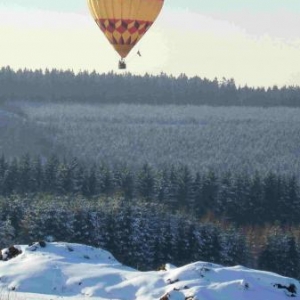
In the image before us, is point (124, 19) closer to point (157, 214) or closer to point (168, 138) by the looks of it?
point (157, 214)

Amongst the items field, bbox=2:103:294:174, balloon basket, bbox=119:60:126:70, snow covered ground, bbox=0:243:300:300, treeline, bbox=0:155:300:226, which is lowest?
field, bbox=2:103:294:174

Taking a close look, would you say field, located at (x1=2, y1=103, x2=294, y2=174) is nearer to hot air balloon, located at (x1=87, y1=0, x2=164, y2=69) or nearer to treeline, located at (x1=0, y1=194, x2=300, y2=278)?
treeline, located at (x1=0, y1=194, x2=300, y2=278)

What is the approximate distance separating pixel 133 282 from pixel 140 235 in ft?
132

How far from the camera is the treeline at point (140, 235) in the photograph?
195ft

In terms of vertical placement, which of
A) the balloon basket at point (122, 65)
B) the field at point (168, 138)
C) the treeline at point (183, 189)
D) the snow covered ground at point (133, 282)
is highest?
the balloon basket at point (122, 65)

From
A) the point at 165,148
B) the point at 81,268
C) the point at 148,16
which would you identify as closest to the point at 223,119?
the point at 165,148

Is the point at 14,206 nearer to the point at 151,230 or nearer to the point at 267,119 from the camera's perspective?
the point at 151,230

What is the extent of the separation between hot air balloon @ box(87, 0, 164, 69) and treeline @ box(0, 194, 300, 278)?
75.5 feet

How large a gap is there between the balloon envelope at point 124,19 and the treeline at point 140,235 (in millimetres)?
23010

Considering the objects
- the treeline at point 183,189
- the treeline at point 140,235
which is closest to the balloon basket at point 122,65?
the treeline at point 140,235

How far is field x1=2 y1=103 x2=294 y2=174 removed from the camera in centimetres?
15788

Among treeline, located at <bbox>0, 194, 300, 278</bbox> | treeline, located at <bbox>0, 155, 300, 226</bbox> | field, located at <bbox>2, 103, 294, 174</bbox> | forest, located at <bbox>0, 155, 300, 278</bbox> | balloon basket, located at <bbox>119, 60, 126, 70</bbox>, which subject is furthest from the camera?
field, located at <bbox>2, 103, 294, 174</bbox>

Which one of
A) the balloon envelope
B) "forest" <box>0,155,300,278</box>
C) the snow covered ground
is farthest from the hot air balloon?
"forest" <box>0,155,300,278</box>

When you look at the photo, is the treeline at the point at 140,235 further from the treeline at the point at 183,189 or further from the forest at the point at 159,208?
the treeline at the point at 183,189
